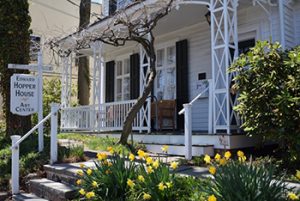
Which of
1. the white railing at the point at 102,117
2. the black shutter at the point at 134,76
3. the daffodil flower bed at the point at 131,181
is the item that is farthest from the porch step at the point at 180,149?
the black shutter at the point at 134,76

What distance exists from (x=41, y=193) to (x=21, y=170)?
3.82 feet

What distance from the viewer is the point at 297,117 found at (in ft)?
18.7

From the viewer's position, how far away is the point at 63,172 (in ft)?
20.7

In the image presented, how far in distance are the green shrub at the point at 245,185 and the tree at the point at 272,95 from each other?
2.40 metres

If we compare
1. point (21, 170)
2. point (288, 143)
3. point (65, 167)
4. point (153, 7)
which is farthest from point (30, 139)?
point (288, 143)

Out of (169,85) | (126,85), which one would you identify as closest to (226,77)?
(169,85)

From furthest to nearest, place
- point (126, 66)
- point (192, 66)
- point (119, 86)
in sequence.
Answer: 1. point (119, 86)
2. point (126, 66)
3. point (192, 66)

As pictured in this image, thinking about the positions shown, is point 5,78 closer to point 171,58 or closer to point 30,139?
point 30,139

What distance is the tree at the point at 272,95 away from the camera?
573 centimetres

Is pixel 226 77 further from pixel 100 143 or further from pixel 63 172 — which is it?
pixel 63 172

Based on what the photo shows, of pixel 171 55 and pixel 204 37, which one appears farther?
pixel 171 55

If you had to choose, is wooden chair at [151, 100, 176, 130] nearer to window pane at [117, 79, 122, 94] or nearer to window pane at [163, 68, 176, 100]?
window pane at [163, 68, 176, 100]

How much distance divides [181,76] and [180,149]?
12.1 feet

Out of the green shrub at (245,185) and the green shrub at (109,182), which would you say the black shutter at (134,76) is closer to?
the green shrub at (109,182)
